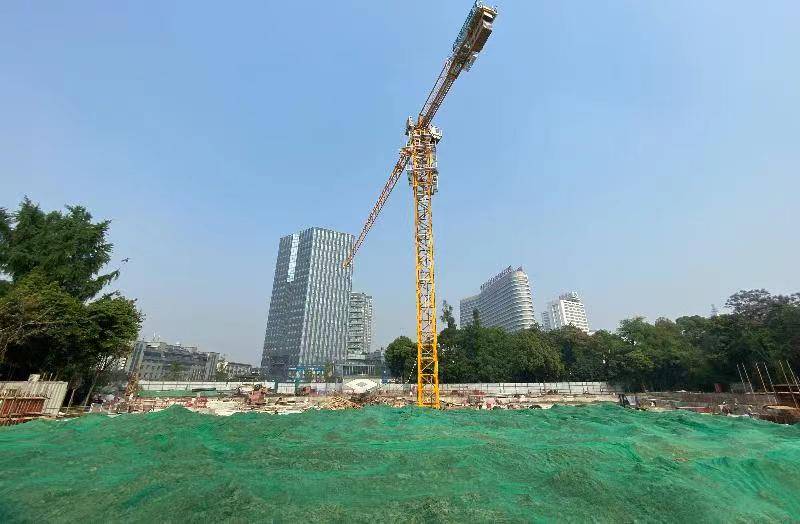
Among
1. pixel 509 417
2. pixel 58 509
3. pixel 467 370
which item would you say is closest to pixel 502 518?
pixel 58 509

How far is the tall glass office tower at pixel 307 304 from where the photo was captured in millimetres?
109188

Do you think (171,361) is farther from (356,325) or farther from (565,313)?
(565,313)

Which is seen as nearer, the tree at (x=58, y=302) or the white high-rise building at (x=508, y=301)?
the tree at (x=58, y=302)

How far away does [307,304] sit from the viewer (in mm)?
111688

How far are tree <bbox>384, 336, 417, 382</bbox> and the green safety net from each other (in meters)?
46.3

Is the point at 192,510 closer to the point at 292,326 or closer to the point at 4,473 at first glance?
the point at 4,473

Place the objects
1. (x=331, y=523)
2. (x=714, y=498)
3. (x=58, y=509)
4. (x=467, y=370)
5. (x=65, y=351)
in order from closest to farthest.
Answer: (x=331, y=523) < (x=58, y=509) < (x=714, y=498) < (x=65, y=351) < (x=467, y=370)

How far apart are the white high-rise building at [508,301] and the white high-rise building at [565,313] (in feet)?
119

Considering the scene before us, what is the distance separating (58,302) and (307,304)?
91.6 metres

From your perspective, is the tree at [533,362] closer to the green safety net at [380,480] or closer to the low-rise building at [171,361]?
the green safety net at [380,480]

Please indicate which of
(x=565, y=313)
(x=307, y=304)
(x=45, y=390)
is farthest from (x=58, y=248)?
(x=565, y=313)

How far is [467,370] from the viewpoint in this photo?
54.2 m

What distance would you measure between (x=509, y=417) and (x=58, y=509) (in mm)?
14318

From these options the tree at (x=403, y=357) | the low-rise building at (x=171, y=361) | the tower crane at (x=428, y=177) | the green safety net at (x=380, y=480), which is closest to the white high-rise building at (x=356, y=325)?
the low-rise building at (x=171, y=361)
